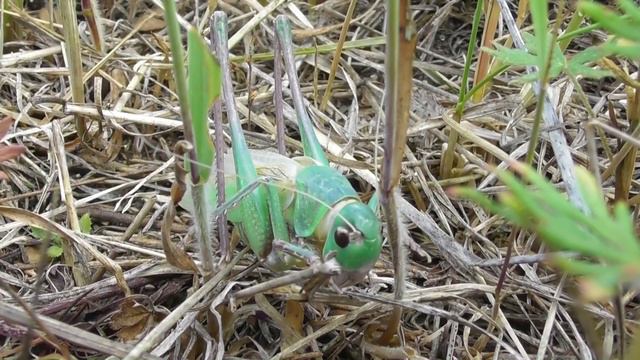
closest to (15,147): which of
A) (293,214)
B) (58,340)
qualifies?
(58,340)

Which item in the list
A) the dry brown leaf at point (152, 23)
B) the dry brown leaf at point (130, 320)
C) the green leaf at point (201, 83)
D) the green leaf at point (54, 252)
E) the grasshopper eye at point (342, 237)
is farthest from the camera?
the dry brown leaf at point (152, 23)

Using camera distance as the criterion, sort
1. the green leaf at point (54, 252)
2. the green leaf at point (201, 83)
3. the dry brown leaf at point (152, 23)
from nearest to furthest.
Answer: the green leaf at point (201, 83)
the green leaf at point (54, 252)
the dry brown leaf at point (152, 23)

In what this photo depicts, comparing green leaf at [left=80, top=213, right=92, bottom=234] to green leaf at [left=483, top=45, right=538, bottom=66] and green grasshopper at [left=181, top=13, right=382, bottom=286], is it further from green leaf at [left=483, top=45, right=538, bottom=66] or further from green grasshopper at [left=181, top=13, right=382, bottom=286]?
green leaf at [left=483, top=45, right=538, bottom=66]

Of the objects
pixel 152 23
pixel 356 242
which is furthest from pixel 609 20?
pixel 152 23

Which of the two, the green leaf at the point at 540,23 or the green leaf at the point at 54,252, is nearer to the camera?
the green leaf at the point at 540,23

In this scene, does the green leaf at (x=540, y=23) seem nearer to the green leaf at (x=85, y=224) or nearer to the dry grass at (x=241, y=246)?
the dry grass at (x=241, y=246)

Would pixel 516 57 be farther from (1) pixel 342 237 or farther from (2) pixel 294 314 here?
(2) pixel 294 314

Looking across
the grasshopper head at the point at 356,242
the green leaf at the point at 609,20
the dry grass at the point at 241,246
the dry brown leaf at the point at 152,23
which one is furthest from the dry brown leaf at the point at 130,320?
the dry brown leaf at the point at 152,23

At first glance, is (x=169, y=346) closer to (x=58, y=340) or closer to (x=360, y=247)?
(x=58, y=340)

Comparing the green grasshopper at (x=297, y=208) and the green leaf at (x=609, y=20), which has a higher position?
the green leaf at (x=609, y=20)
